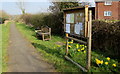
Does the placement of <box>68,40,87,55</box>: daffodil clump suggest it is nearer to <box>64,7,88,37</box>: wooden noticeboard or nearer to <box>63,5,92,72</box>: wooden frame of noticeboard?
<box>63,5,92,72</box>: wooden frame of noticeboard

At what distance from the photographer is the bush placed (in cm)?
595

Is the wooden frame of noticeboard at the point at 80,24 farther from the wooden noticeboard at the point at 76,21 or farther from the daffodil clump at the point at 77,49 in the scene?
the daffodil clump at the point at 77,49

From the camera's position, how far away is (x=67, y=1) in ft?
46.1

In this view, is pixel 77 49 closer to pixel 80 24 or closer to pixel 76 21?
pixel 76 21

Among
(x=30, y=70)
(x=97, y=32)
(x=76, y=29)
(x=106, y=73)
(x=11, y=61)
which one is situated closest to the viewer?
(x=106, y=73)

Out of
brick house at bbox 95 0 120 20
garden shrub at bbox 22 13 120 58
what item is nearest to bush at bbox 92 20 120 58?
garden shrub at bbox 22 13 120 58

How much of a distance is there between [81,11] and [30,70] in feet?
8.57

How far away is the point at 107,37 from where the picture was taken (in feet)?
21.4

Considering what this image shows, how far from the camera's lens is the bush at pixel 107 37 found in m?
5.95

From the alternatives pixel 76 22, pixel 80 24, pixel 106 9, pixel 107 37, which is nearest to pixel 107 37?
pixel 107 37

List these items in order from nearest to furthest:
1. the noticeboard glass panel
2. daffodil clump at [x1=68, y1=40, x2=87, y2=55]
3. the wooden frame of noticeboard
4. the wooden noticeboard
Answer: the wooden frame of noticeboard < the wooden noticeboard < the noticeboard glass panel < daffodil clump at [x1=68, y1=40, x2=87, y2=55]

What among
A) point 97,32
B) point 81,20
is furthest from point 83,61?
point 97,32

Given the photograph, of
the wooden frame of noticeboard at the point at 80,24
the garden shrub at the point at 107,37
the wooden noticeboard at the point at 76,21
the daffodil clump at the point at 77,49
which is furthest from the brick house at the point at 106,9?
the wooden frame of noticeboard at the point at 80,24

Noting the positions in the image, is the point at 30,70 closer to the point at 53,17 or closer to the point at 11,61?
the point at 11,61
